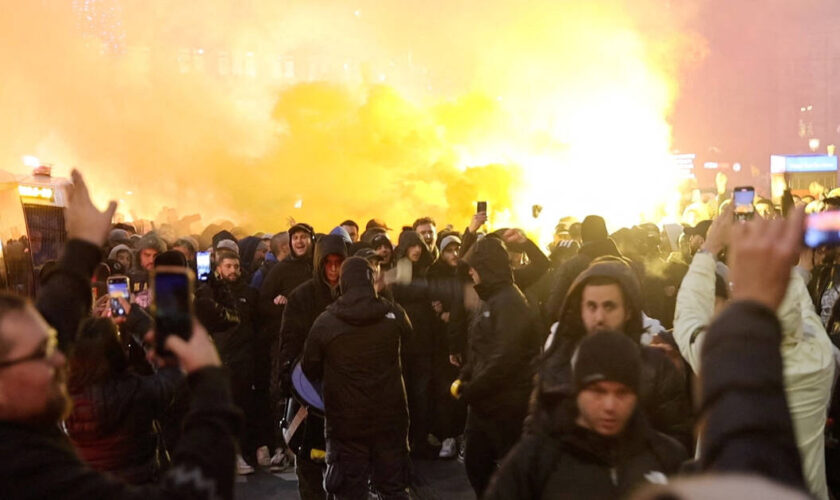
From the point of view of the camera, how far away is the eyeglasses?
2379mm

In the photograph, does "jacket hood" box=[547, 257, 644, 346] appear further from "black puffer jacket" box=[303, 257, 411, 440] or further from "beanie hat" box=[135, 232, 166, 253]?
"beanie hat" box=[135, 232, 166, 253]

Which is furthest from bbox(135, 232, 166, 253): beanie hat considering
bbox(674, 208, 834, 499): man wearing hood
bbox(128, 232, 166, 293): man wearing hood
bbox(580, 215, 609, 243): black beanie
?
bbox(674, 208, 834, 499): man wearing hood

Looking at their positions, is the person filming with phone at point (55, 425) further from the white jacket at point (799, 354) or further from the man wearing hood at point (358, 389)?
the man wearing hood at point (358, 389)

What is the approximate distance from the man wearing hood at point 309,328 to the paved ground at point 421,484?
1177 mm

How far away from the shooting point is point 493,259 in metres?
6.20

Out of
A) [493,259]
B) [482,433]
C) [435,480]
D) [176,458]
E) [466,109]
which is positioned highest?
[466,109]

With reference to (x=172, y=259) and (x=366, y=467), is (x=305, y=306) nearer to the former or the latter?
(x=172, y=259)

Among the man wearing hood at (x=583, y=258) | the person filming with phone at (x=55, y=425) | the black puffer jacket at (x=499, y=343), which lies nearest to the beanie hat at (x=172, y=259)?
the black puffer jacket at (x=499, y=343)

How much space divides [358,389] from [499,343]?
882 mm

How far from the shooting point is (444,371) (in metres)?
9.67

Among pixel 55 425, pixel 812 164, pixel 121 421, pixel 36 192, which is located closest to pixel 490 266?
pixel 121 421

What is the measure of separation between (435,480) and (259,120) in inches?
872

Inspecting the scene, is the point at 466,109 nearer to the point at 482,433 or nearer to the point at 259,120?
the point at 259,120

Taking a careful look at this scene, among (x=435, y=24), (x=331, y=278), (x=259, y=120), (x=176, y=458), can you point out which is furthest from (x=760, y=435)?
(x=259, y=120)
